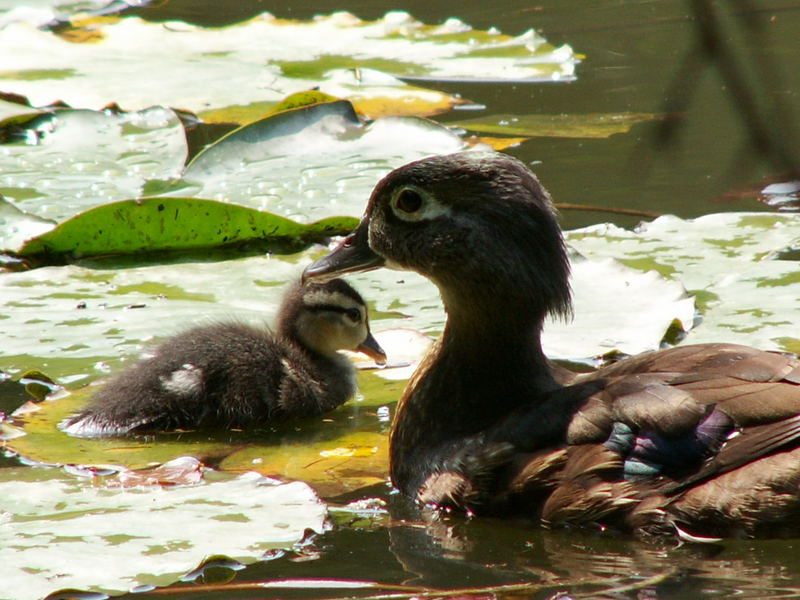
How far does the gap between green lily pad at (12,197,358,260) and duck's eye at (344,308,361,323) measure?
84cm

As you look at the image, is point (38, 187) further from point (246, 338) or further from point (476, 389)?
point (476, 389)

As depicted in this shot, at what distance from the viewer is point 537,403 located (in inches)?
145

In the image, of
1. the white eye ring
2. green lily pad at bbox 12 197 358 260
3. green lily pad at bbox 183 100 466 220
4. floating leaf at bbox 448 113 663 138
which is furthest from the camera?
floating leaf at bbox 448 113 663 138

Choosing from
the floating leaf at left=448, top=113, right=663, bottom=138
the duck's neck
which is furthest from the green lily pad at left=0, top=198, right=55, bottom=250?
the floating leaf at left=448, top=113, right=663, bottom=138

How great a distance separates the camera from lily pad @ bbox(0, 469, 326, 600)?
2.85m

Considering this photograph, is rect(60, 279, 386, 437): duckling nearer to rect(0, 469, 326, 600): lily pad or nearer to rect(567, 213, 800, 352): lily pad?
rect(0, 469, 326, 600): lily pad

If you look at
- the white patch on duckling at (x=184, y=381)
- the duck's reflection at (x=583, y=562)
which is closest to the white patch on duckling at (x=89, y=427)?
the white patch on duckling at (x=184, y=381)

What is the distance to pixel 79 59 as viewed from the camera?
8.03 metres

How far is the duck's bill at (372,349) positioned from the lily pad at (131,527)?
1179 mm

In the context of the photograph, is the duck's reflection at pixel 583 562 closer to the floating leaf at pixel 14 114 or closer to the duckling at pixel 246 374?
the duckling at pixel 246 374

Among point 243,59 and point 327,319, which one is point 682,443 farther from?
point 243,59

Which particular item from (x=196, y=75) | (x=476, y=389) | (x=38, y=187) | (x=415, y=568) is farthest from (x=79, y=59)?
(x=415, y=568)

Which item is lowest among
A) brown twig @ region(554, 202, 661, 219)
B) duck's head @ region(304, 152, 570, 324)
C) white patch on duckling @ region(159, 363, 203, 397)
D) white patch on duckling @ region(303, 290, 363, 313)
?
white patch on duckling @ region(159, 363, 203, 397)

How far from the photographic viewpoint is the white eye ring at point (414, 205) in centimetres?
397
